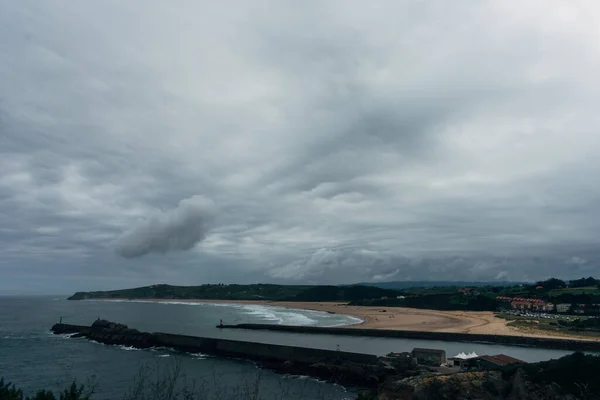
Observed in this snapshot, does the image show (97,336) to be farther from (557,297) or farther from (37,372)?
(557,297)

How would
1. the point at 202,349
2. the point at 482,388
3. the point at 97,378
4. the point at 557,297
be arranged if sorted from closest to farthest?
the point at 482,388
the point at 97,378
the point at 202,349
the point at 557,297

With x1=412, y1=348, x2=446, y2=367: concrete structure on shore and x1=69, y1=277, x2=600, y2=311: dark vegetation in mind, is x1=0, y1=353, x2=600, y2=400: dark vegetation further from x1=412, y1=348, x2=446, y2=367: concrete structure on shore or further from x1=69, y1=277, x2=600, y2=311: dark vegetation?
x1=69, y1=277, x2=600, y2=311: dark vegetation

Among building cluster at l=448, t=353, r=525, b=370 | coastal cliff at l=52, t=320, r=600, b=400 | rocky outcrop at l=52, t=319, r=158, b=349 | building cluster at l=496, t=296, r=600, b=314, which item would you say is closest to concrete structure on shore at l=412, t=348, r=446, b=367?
coastal cliff at l=52, t=320, r=600, b=400

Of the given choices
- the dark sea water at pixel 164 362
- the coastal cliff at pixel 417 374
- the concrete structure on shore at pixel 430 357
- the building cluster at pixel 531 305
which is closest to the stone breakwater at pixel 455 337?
the dark sea water at pixel 164 362

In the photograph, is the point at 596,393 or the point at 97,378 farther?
the point at 97,378

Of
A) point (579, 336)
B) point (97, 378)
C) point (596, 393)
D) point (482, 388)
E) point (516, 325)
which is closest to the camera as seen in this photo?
point (596, 393)

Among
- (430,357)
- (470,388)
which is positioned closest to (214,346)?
(430,357)

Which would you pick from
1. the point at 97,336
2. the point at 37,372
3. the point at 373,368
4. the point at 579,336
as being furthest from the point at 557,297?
the point at 37,372
